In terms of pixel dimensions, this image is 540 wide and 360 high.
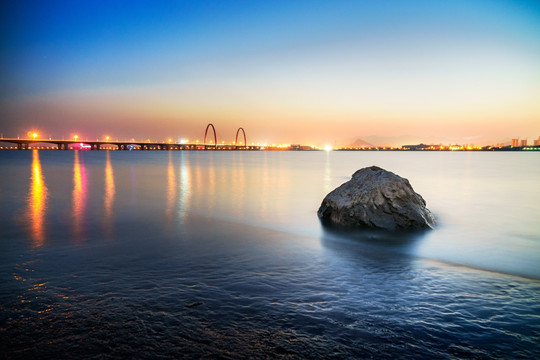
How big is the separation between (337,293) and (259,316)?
142cm

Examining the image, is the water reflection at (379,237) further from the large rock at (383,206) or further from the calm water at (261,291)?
the large rock at (383,206)

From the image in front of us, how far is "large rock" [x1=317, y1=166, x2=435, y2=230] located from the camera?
32.9 ft

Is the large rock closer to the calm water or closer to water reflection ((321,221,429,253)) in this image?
water reflection ((321,221,429,253))

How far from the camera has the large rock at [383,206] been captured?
10023 millimetres

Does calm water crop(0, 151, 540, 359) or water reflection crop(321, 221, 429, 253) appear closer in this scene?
calm water crop(0, 151, 540, 359)

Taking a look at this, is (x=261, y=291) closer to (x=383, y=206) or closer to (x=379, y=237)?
(x=379, y=237)

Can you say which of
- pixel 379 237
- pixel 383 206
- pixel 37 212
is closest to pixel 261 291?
pixel 379 237

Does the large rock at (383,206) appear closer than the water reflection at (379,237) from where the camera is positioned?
No

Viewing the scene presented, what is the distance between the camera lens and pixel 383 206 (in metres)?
10.1

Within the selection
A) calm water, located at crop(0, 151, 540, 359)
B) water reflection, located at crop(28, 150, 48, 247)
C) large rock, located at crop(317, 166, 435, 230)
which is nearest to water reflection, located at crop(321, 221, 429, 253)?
calm water, located at crop(0, 151, 540, 359)

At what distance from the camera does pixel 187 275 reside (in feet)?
20.2

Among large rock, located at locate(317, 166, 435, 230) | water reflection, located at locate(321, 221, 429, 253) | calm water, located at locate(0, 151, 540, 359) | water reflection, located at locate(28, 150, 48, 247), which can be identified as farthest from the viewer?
large rock, located at locate(317, 166, 435, 230)

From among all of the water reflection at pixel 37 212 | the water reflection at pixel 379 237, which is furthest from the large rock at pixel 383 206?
the water reflection at pixel 37 212

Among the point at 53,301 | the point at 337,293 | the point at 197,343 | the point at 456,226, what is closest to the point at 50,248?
the point at 53,301
